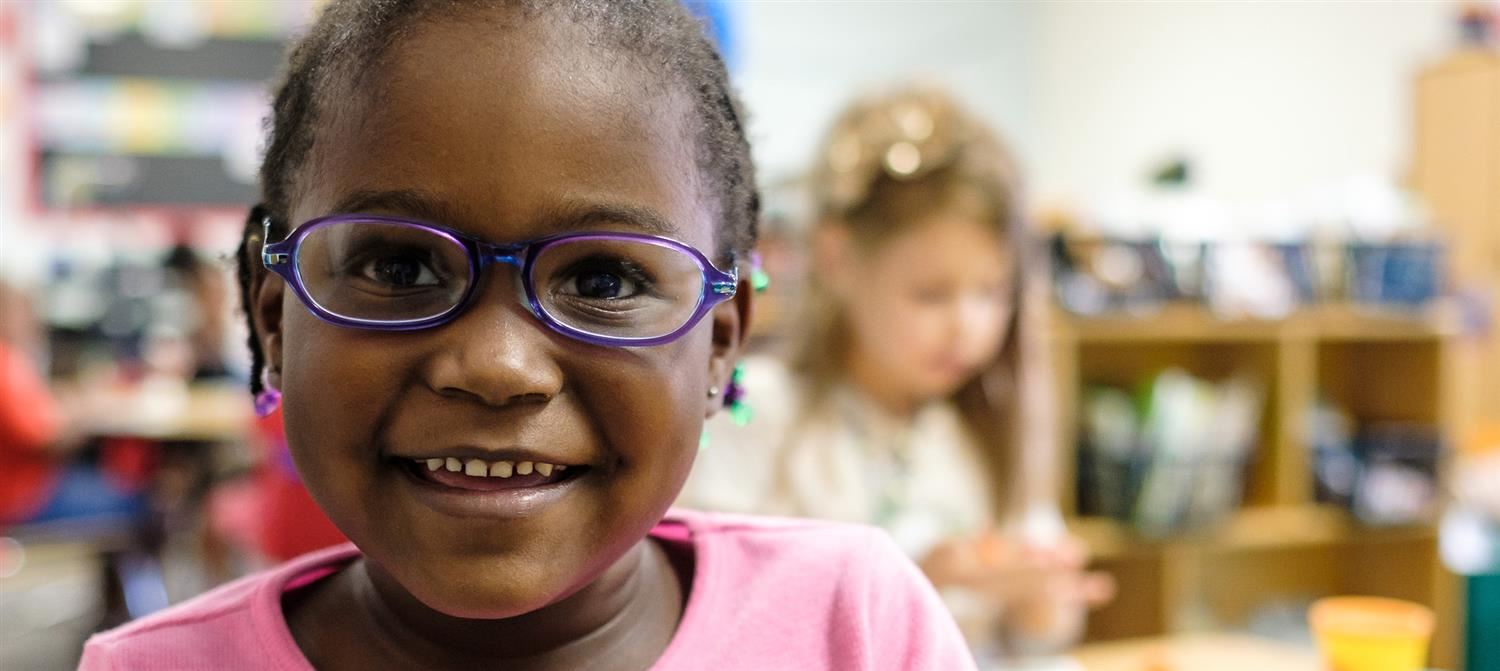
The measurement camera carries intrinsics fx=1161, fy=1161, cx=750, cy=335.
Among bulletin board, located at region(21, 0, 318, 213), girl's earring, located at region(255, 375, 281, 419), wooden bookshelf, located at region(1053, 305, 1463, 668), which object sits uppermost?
bulletin board, located at region(21, 0, 318, 213)

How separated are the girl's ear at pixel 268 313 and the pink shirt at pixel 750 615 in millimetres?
130

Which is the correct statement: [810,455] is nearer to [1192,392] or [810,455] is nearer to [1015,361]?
[1015,361]

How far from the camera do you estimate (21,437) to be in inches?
99.2

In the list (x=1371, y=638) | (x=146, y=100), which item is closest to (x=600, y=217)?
(x=1371, y=638)

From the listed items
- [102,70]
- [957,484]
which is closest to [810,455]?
[957,484]

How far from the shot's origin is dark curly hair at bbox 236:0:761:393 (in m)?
0.56

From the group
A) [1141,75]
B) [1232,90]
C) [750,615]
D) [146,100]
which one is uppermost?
[1141,75]

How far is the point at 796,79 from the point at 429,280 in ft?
22.3

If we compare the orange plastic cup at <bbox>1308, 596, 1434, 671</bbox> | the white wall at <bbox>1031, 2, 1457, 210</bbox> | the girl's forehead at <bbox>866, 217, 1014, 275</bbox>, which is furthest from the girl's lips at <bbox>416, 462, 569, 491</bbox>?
the white wall at <bbox>1031, 2, 1457, 210</bbox>

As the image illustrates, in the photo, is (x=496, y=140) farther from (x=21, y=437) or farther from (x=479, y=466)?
(x=21, y=437)

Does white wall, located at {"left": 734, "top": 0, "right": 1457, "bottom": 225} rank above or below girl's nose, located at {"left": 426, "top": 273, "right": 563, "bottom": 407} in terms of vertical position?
above

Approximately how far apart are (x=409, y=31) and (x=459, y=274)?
12 cm

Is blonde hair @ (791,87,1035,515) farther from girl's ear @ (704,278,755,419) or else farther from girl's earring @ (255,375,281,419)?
girl's earring @ (255,375,281,419)

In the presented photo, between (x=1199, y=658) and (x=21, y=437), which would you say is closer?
(x=1199, y=658)
